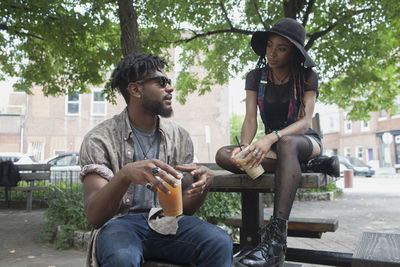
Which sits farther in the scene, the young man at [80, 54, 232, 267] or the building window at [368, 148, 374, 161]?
the building window at [368, 148, 374, 161]

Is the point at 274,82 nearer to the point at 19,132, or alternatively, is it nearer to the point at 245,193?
the point at 245,193

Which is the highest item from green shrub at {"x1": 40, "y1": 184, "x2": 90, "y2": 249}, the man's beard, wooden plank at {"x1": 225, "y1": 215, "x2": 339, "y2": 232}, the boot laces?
the man's beard

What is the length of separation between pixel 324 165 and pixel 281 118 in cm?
56

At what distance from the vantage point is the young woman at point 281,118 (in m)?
2.34

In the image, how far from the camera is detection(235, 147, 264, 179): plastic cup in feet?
7.75

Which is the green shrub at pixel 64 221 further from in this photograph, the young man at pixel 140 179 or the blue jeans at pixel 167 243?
the blue jeans at pixel 167 243

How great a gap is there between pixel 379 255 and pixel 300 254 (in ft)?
3.04

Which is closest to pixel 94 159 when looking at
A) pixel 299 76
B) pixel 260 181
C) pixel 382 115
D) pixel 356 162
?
pixel 260 181

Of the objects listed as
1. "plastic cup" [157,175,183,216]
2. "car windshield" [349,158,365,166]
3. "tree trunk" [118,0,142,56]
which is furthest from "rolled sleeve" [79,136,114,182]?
"car windshield" [349,158,365,166]

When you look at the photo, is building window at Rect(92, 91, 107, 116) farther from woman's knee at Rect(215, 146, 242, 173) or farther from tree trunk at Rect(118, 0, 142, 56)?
woman's knee at Rect(215, 146, 242, 173)

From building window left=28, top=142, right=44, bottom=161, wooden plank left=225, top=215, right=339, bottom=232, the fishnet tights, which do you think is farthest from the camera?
building window left=28, top=142, right=44, bottom=161

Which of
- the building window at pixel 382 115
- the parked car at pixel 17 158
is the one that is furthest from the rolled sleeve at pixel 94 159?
the building window at pixel 382 115

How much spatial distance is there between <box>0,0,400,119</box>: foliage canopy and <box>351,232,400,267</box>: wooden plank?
176 inches

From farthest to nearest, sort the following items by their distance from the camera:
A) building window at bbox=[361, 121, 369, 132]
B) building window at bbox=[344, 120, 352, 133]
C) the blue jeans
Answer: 1. building window at bbox=[344, 120, 352, 133]
2. building window at bbox=[361, 121, 369, 132]
3. the blue jeans
